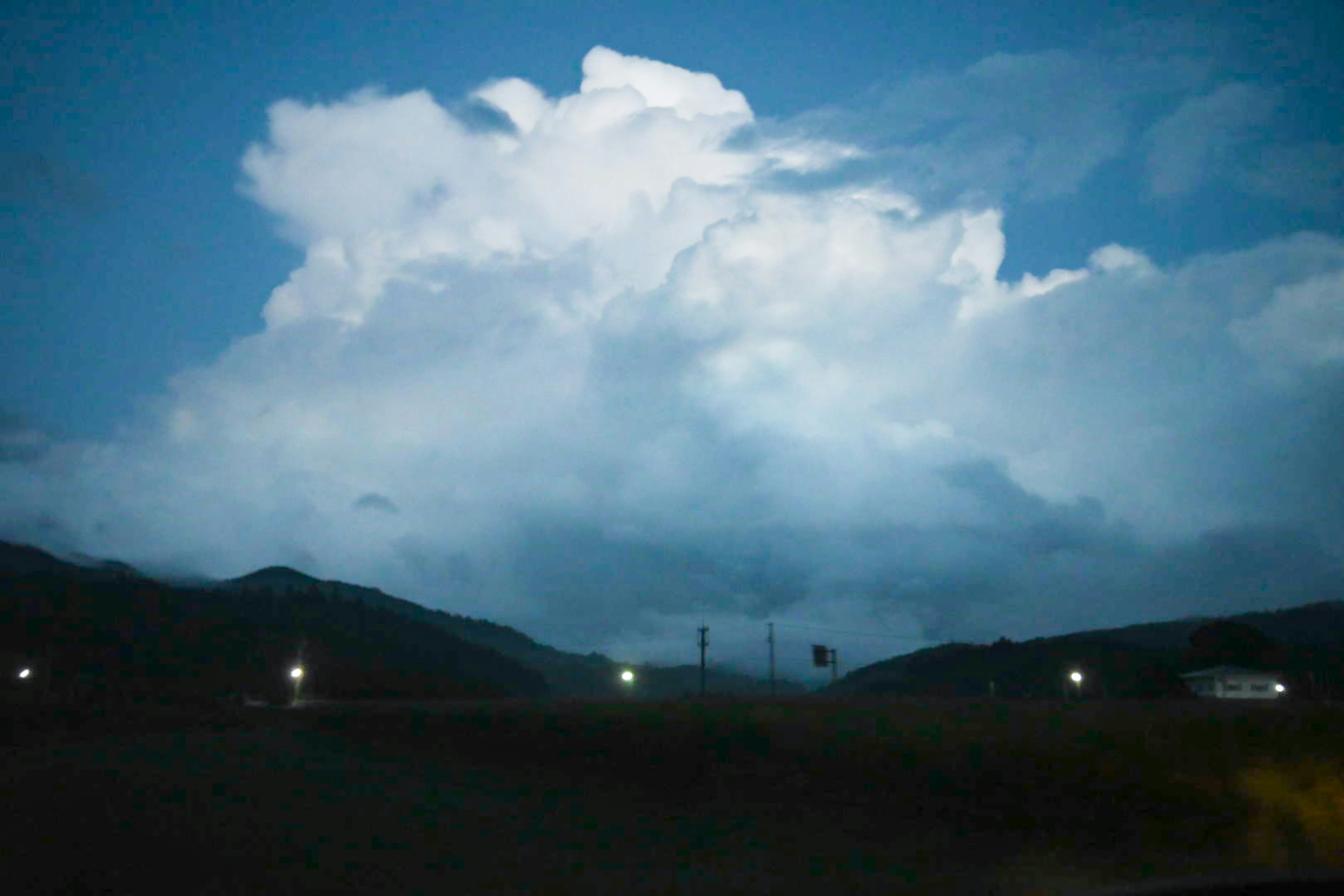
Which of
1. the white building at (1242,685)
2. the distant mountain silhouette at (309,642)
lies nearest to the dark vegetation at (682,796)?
the white building at (1242,685)

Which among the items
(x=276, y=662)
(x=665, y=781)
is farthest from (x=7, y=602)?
(x=665, y=781)

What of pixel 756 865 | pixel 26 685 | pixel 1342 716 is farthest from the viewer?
pixel 26 685

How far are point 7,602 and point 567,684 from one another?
80357 millimetres

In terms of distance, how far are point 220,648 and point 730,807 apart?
111 meters

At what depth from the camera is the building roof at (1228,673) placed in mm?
69188

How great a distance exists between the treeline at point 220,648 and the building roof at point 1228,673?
5887 cm

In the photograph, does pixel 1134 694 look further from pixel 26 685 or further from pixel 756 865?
pixel 26 685

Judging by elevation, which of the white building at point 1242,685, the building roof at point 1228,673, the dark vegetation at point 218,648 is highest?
the dark vegetation at point 218,648

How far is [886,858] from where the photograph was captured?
17.8 meters

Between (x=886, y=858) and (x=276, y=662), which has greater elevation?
(x=276, y=662)

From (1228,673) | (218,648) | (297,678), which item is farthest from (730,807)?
(218,648)

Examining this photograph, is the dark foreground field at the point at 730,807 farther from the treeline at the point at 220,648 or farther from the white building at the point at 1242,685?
the treeline at the point at 220,648

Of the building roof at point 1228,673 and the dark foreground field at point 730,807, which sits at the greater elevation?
the building roof at point 1228,673

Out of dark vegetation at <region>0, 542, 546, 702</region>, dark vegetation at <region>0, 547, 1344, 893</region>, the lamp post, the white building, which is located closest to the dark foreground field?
dark vegetation at <region>0, 547, 1344, 893</region>
